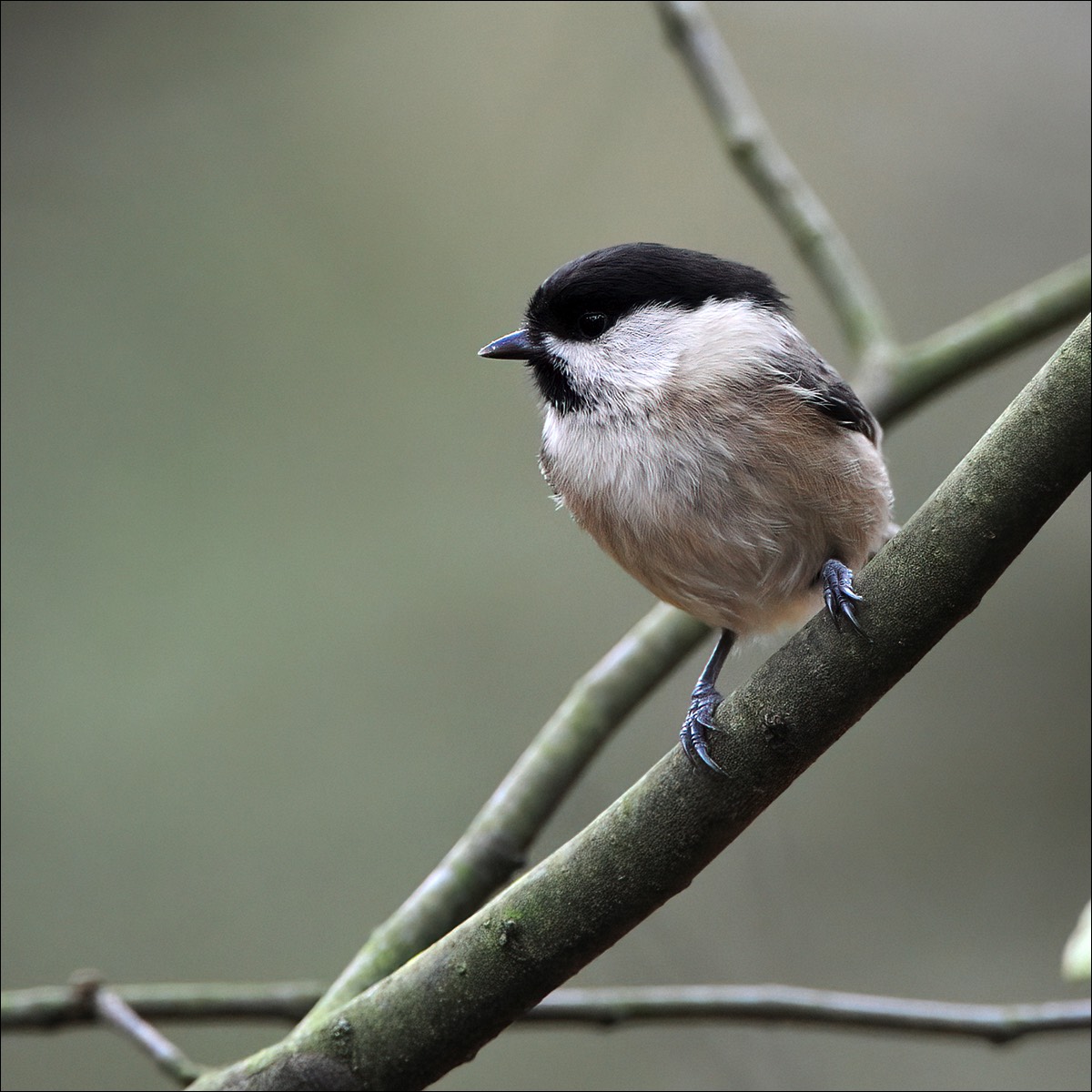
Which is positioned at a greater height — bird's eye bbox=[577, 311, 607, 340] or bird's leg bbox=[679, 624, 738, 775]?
bird's eye bbox=[577, 311, 607, 340]

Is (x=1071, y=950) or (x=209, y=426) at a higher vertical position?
(x=209, y=426)

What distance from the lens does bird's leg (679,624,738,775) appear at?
1.43 meters

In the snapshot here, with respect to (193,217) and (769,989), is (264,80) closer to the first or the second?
(193,217)

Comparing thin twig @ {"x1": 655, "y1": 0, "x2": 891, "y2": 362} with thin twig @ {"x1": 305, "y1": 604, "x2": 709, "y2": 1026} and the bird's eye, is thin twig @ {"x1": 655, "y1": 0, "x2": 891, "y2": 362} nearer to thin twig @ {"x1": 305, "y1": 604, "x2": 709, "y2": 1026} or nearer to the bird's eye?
the bird's eye

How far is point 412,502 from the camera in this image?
4.80m

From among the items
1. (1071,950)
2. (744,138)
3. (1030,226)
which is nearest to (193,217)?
(744,138)

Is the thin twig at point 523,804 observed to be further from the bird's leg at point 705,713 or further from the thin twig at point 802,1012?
the thin twig at point 802,1012

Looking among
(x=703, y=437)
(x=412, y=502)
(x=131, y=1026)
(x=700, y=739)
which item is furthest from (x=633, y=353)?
(x=412, y=502)

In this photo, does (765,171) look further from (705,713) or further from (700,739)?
(700,739)

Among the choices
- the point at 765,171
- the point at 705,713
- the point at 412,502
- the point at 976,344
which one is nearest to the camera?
the point at 705,713

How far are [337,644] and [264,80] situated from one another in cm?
256

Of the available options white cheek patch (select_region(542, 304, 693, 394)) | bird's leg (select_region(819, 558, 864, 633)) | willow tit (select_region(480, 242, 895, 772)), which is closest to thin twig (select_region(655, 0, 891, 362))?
willow tit (select_region(480, 242, 895, 772))

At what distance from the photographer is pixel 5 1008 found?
192 cm

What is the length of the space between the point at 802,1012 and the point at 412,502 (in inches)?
125
